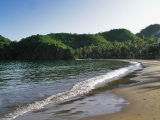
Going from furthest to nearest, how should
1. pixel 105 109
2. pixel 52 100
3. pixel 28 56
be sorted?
pixel 28 56 < pixel 52 100 < pixel 105 109

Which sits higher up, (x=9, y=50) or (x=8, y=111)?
(x=9, y=50)

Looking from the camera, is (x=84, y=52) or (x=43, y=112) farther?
(x=84, y=52)

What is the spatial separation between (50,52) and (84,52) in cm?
3097

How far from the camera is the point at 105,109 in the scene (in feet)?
30.1

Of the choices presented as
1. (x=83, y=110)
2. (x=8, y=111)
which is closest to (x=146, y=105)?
(x=83, y=110)

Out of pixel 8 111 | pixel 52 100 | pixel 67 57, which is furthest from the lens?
pixel 67 57

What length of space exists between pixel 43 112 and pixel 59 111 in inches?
34.0

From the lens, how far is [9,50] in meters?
166

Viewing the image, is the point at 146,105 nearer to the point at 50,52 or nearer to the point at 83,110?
the point at 83,110

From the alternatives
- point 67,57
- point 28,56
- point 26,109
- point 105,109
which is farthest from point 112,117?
point 28,56

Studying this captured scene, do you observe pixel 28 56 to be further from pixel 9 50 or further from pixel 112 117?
pixel 112 117

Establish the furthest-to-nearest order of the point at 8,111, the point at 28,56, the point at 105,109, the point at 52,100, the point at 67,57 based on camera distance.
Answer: the point at 28,56, the point at 67,57, the point at 52,100, the point at 8,111, the point at 105,109

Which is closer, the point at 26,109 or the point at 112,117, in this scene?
the point at 112,117

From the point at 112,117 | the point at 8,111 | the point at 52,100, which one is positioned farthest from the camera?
the point at 52,100
